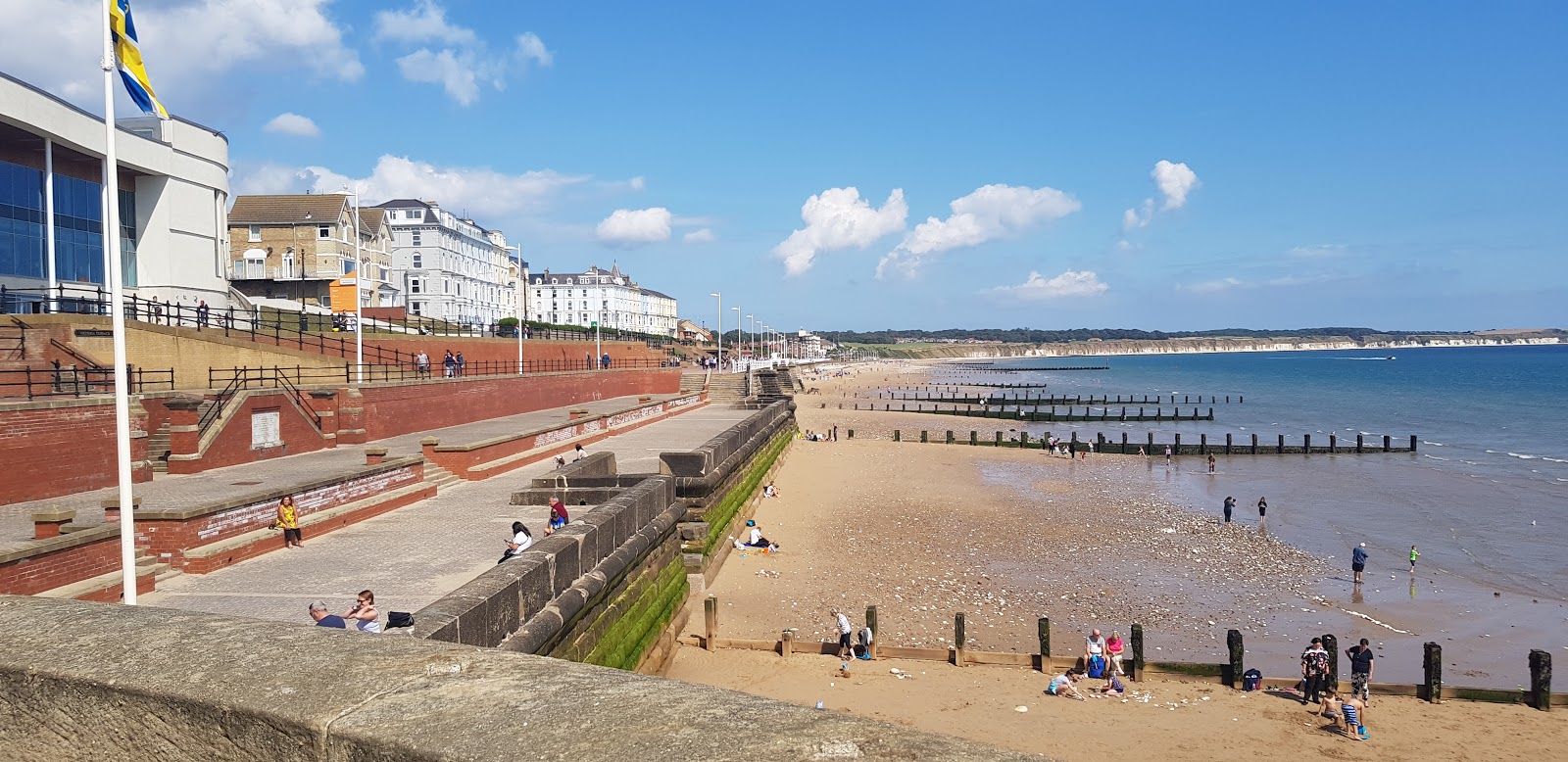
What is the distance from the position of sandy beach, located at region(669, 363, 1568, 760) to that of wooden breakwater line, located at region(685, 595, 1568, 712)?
0.24m

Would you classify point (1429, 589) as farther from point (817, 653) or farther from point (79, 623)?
point (79, 623)

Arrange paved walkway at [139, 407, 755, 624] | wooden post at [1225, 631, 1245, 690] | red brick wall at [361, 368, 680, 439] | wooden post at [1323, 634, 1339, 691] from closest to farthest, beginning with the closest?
paved walkway at [139, 407, 755, 624] → wooden post at [1323, 634, 1339, 691] → wooden post at [1225, 631, 1245, 690] → red brick wall at [361, 368, 680, 439]

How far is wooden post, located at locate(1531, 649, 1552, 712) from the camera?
14.5 metres

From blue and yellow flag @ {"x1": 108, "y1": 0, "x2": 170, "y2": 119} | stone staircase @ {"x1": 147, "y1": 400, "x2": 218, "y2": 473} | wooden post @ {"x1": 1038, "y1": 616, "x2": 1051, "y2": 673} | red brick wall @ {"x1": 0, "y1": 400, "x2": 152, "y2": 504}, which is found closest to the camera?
blue and yellow flag @ {"x1": 108, "y1": 0, "x2": 170, "y2": 119}

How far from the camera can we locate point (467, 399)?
29.1 m

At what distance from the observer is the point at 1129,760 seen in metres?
12.7

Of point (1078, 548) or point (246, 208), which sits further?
point (246, 208)

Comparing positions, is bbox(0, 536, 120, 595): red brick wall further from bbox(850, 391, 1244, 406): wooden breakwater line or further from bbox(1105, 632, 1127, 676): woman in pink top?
bbox(850, 391, 1244, 406): wooden breakwater line

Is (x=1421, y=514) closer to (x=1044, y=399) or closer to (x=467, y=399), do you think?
(x=467, y=399)

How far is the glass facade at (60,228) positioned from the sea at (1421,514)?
109 feet

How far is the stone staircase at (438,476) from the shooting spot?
1872 cm

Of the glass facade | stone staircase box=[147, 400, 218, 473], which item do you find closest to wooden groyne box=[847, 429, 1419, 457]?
the glass facade

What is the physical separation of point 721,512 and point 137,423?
35.8 feet

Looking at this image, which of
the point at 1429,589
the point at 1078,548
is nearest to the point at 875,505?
the point at 1078,548
